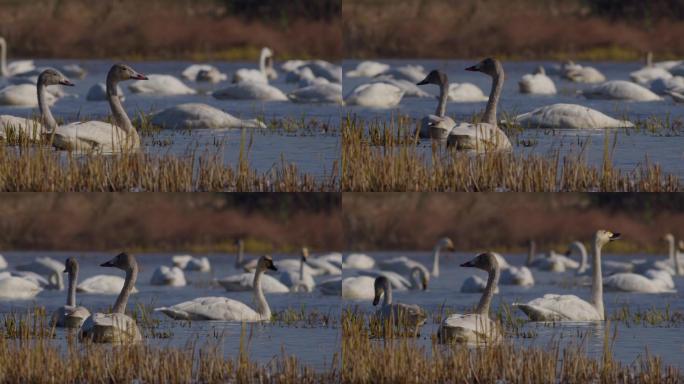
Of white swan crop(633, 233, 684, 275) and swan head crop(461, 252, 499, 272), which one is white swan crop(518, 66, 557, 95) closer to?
white swan crop(633, 233, 684, 275)

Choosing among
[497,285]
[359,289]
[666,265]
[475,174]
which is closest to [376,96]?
[359,289]

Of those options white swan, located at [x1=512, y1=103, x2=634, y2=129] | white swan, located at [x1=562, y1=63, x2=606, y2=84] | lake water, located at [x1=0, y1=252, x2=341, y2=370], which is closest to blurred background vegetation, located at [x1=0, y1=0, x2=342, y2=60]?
white swan, located at [x1=562, y1=63, x2=606, y2=84]

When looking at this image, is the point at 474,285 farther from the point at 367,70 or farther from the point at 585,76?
the point at 367,70

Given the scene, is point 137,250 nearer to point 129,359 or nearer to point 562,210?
point 562,210

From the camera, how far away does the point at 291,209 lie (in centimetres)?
3203

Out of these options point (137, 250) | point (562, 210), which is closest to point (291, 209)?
point (137, 250)

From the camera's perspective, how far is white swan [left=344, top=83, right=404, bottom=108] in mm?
20891

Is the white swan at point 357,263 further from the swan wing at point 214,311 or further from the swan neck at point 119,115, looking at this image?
the swan wing at point 214,311

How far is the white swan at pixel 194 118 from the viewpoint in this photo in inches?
690

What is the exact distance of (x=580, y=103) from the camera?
74.0 feet

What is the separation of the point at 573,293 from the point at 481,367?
359 inches

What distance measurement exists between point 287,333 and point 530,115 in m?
4.61

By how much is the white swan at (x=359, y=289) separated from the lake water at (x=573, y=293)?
0.17 metres

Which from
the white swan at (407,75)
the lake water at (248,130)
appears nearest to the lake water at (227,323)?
the lake water at (248,130)
